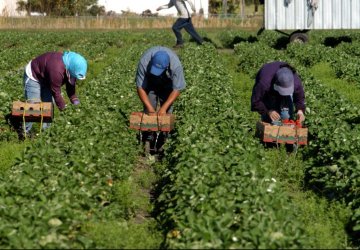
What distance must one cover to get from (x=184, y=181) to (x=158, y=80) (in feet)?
11.1

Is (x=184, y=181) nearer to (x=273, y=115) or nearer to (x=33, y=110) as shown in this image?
(x=273, y=115)

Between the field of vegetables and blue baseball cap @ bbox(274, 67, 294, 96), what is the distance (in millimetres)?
696

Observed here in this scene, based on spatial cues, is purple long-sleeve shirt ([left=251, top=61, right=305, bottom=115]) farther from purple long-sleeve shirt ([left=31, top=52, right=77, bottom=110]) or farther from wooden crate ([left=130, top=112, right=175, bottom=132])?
purple long-sleeve shirt ([left=31, top=52, right=77, bottom=110])

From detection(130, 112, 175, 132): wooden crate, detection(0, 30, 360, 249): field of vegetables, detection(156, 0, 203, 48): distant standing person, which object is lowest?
detection(0, 30, 360, 249): field of vegetables

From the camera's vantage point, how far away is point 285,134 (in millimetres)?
9477

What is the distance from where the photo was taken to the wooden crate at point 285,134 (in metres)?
9.45

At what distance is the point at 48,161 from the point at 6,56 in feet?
50.3

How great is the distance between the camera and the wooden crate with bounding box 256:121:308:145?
945 centimetres

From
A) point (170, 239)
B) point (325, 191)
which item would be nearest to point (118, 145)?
point (325, 191)

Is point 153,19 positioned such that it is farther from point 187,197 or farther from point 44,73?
point 187,197

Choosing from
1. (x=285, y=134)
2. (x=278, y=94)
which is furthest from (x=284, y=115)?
(x=285, y=134)

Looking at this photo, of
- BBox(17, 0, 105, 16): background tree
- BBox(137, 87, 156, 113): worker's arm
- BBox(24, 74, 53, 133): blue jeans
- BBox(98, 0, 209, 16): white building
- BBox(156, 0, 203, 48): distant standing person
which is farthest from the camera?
BBox(98, 0, 209, 16): white building

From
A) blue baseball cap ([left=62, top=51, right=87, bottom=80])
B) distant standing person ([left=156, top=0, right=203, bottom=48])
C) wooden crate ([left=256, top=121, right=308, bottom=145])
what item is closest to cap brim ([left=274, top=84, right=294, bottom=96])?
wooden crate ([left=256, top=121, right=308, bottom=145])

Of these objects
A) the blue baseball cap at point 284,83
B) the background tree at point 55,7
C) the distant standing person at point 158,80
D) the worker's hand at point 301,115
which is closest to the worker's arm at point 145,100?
the distant standing person at point 158,80
